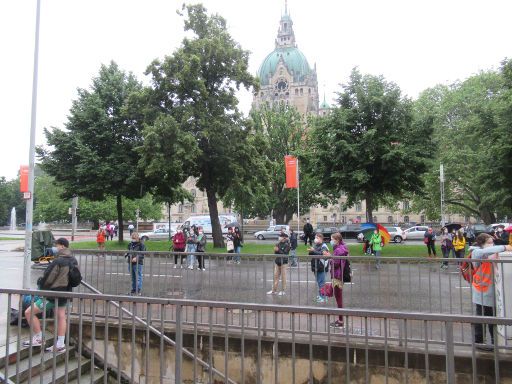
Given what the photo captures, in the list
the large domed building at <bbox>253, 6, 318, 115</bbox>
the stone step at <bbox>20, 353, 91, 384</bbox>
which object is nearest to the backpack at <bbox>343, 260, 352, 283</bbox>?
the stone step at <bbox>20, 353, 91, 384</bbox>

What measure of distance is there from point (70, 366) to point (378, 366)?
182 inches

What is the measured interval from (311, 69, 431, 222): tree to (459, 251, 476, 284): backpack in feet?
46.8

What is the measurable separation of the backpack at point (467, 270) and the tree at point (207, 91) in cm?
1783

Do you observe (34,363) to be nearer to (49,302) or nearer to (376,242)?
(49,302)

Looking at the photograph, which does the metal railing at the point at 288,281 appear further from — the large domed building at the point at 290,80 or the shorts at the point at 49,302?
the large domed building at the point at 290,80

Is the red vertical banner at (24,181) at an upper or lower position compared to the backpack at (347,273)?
upper

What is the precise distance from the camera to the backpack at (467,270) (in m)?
7.70

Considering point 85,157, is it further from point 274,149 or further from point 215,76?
point 274,149

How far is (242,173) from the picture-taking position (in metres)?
26.2

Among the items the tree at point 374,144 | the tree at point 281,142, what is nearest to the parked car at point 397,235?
the tree at point 281,142

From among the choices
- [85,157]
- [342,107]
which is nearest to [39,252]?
[85,157]

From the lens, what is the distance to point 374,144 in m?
22.8

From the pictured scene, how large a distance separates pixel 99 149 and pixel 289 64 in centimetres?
11340

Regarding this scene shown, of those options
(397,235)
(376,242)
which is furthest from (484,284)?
(397,235)
